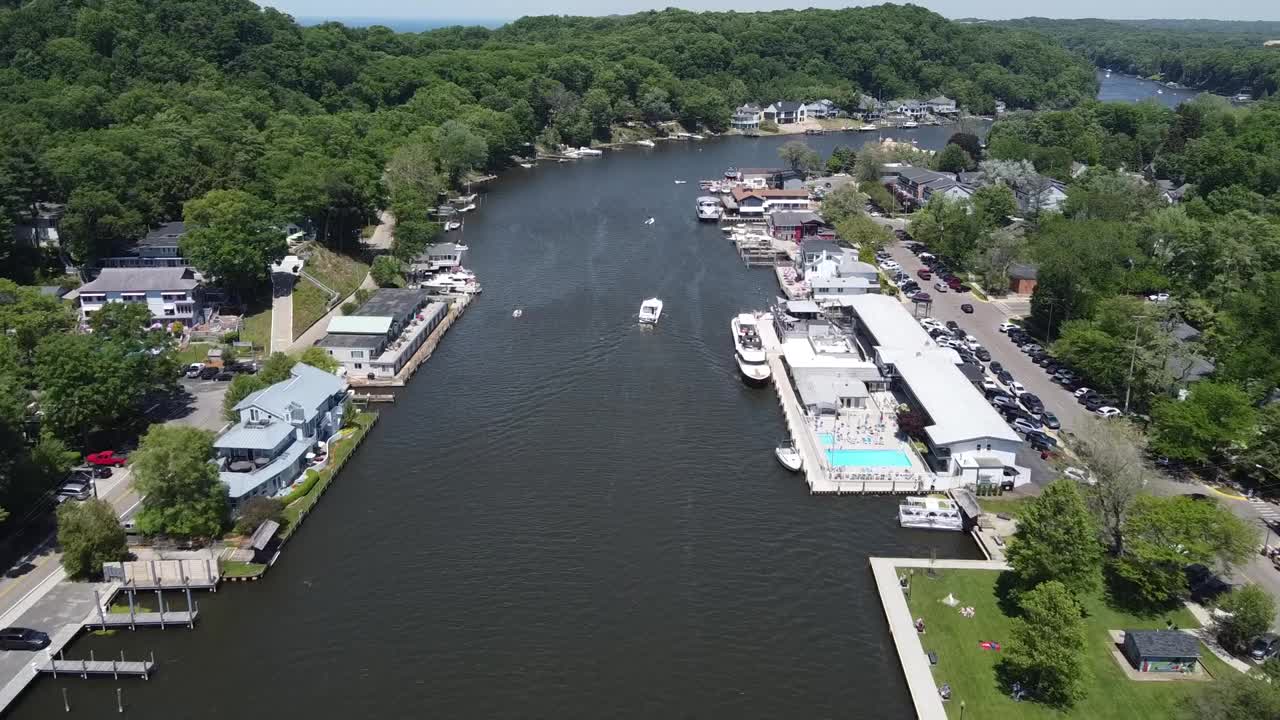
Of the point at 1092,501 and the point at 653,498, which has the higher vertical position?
the point at 1092,501

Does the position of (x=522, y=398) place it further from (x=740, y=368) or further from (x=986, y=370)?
(x=986, y=370)

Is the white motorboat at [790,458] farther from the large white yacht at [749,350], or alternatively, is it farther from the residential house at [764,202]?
the residential house at [764,202]

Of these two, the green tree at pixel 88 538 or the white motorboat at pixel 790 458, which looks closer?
the green tree at pixel 88 538

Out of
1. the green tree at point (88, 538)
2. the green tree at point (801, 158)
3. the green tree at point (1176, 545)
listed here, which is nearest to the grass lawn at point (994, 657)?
the green tree at point (1176, 545)

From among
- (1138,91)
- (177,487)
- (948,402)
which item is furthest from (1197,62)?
(177,487)

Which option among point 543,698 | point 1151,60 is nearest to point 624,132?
point 543,698
